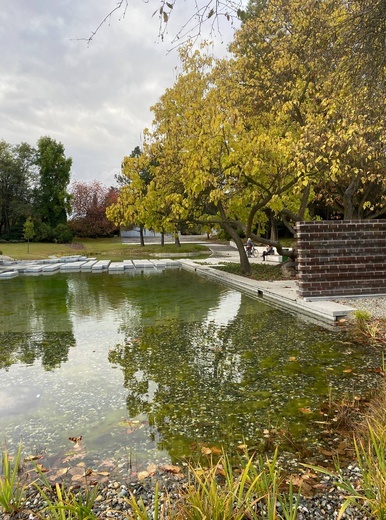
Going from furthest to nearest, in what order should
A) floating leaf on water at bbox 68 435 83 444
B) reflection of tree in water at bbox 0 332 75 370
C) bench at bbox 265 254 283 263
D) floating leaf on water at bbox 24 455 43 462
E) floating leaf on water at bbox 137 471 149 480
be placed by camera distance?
bench at bbox 265 254 283 263 < reflection of tree in water at bbox 0 332 75 370 < floating leaf on water at bbox 68 435 83 444 < floating leaf on water at bbox 24 455 43 462 < floating leaf on water at bbox 137 471 149 480

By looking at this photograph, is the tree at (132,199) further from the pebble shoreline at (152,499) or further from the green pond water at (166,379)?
the pebble shoreline at (152,499)

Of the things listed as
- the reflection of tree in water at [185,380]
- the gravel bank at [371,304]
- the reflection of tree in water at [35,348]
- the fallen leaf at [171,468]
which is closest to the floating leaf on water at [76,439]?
the reflection of tree in water at [185,380]

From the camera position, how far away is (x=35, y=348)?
7.07m

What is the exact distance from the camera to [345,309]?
851cm

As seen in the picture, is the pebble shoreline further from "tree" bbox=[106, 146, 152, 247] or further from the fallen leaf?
"tree" bbox=[106, 146, 152, 247]

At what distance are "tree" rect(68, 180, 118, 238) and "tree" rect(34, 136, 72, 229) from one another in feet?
5.81

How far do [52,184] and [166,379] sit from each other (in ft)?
155

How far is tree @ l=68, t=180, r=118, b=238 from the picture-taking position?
4944 cm

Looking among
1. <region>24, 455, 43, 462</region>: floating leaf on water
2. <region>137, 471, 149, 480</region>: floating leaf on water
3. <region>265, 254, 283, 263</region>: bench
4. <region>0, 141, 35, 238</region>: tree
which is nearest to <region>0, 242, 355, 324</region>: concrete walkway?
<region>265, 254, 283, 263</region>: bench

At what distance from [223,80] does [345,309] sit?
1005 cm

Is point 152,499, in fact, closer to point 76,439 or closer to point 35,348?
point 76,439

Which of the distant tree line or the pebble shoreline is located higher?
the distant tree line

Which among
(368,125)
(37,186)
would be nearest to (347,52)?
(368,125)

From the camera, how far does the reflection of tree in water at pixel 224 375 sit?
3.93 meters
